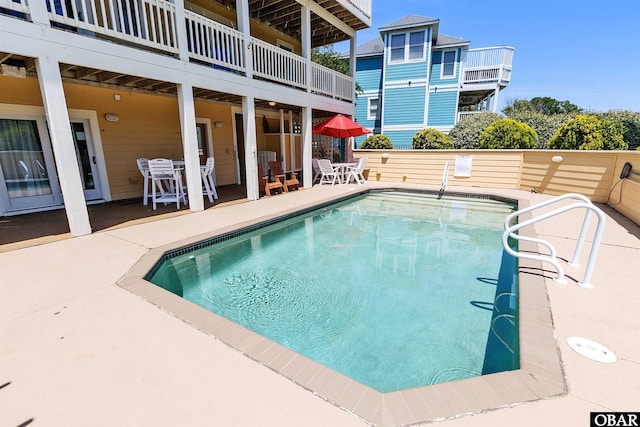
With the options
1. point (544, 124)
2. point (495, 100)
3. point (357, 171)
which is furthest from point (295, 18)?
point (495, 100)

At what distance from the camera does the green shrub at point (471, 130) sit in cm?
Result: 1278

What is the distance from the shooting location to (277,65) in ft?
26.0

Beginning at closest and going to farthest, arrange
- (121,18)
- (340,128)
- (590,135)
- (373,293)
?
1. (373,293)
2. (121,18)
3. (590,135)
4. (340,128)

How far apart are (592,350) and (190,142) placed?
6408 mm

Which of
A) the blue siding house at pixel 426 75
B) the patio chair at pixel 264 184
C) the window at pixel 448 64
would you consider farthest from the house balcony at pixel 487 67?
the patio chair at pixel 264 184

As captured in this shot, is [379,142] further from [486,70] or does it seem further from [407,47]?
[486,70]

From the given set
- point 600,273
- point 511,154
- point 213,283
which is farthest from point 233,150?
point 600,273

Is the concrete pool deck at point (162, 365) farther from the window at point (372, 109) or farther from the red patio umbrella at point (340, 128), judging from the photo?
the window at point (372, 109)

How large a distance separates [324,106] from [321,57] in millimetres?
A: 9275

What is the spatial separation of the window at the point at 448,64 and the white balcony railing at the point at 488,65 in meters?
0.81

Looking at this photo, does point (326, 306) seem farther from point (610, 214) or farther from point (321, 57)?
point (321, 57)

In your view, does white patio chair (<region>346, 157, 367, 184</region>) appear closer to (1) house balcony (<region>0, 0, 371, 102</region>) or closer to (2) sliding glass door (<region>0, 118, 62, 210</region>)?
(1) house balcony (<region>0, 0, 371, 102</region>)

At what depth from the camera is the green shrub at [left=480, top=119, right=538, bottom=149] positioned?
9750mm

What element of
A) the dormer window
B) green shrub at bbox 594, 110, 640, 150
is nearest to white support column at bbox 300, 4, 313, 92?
the dormer window
